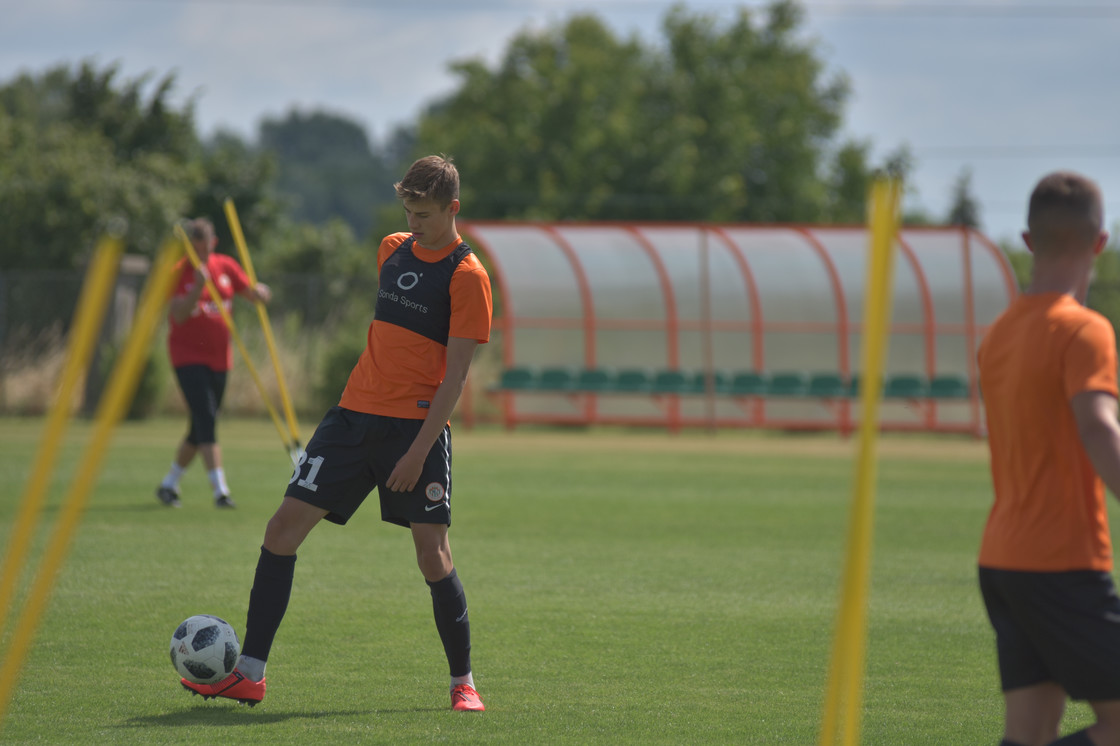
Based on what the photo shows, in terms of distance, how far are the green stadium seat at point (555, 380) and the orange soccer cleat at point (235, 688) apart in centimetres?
2025

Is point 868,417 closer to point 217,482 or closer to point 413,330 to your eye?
point 413,330

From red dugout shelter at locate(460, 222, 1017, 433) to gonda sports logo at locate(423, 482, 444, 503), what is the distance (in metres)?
20.3

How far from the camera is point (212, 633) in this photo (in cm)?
513

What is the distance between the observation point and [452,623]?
520cm

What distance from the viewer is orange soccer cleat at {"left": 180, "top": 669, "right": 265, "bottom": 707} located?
5035mm

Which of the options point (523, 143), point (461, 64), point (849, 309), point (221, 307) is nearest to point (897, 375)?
point (849, 309)

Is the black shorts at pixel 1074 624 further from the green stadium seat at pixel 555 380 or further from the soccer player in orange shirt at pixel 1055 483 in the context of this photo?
the green stadium seat at pixel 555 380

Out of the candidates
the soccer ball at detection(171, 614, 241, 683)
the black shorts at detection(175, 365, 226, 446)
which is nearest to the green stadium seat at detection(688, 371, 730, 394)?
the black shorts at detection(175, 365, 226, 446)

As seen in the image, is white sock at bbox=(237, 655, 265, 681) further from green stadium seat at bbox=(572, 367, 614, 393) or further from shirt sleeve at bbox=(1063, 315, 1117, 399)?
green stadium seat at bbox=(572, 367, 614, 393)

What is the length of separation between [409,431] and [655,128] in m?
50.1

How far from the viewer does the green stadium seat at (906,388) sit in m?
25.8

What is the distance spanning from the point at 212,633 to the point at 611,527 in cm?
610

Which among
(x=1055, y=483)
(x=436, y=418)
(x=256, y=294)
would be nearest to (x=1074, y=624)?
(x=1055, y=483)

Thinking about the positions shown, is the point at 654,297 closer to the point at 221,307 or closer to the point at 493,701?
the point at 221,307
